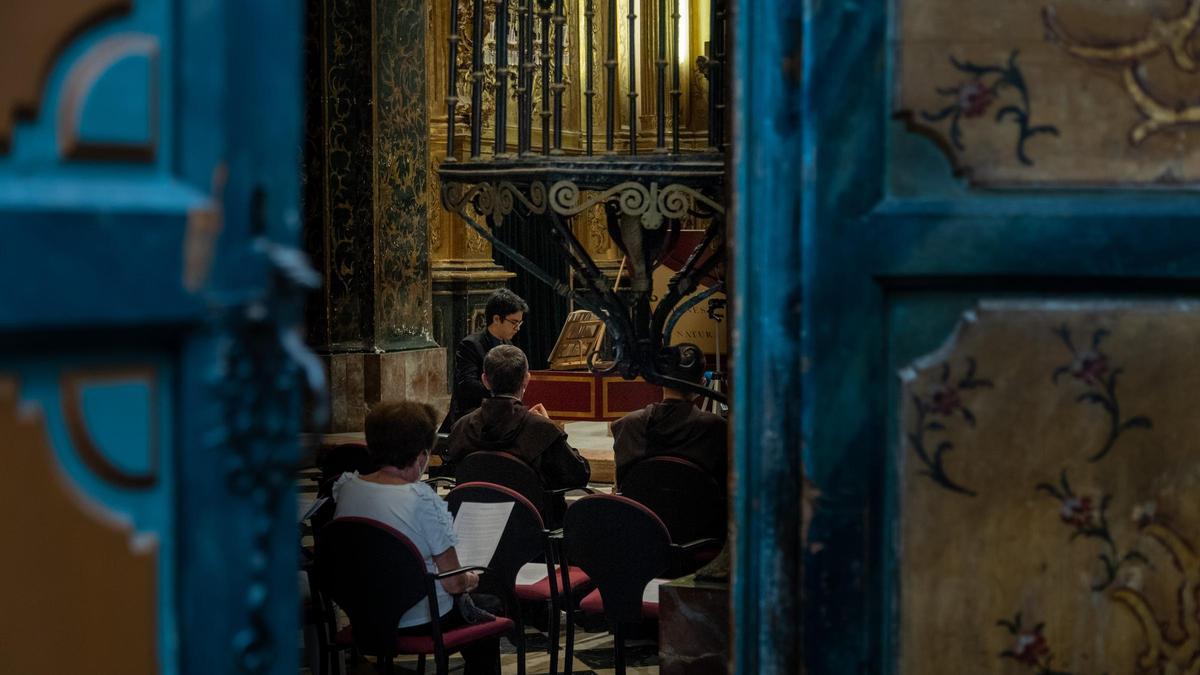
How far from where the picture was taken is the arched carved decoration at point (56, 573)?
3.68ft

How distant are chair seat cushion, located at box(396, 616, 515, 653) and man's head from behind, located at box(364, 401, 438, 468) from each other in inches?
18.5

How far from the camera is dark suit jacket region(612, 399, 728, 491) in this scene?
445 cm

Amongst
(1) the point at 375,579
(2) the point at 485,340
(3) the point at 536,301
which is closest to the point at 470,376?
(2) the point at 485,340

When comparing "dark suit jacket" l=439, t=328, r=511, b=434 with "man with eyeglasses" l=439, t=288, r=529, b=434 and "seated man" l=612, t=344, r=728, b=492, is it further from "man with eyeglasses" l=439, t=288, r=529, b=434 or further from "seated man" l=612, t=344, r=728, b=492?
"seated man" l=612, t=344, r=728, b=492

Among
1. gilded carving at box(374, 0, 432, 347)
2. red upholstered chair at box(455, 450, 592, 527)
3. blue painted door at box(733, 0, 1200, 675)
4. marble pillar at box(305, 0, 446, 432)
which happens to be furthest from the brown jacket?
gilded carving at box(374, 0, 432, 347)

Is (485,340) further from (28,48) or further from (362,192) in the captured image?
(28,48)

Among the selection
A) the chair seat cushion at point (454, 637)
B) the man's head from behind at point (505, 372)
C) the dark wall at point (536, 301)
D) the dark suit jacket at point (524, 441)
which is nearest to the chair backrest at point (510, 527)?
the chair seat cushion at point (454, 637)

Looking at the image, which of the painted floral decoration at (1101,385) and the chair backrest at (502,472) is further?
the chair backrest at (502,472)

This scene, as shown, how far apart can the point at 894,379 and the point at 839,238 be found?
174 mm

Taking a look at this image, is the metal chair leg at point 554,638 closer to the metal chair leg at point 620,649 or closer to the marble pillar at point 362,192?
the metal chair leg at point 620,649

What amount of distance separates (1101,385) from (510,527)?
2.64 meters

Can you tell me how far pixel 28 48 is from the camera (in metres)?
1.10

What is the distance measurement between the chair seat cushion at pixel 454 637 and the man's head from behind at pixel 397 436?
1.54 feet

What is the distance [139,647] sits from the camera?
46.5 inches
